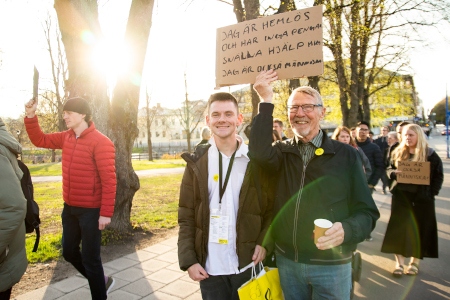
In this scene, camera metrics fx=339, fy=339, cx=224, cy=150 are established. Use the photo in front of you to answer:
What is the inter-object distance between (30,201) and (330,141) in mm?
2719

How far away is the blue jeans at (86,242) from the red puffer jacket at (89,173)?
10 centimetres

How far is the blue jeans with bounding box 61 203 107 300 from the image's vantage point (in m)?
3.40

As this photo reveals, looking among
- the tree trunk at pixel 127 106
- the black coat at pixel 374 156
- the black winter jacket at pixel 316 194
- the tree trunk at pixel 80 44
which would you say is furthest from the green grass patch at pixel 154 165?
the black winter jacket at pixel 316 194

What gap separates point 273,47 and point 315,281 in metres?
1.74

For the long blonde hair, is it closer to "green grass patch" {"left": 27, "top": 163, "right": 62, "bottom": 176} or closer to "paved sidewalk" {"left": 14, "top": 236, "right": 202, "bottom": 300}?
"paved sidewalk" {"left": 14, "top": 236, "right": 202, "bottom": 300}

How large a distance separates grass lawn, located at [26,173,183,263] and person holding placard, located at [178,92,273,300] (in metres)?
3.84

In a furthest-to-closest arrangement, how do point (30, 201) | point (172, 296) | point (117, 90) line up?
point (117, 90)
point (172, 296)
point (30, 201)

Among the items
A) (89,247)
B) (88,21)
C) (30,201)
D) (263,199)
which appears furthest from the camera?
(88,21)

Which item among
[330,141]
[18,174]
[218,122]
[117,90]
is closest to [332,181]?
[330,141]

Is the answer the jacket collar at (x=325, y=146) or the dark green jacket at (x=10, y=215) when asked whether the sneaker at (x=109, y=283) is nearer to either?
the dark green jacket at (x=10, y=215)

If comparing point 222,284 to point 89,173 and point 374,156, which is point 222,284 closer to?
point 89,173

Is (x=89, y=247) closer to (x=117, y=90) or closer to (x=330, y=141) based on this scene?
(x=330, y=141)

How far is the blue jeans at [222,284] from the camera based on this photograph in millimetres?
2402

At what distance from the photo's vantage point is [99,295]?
348 centimetres
